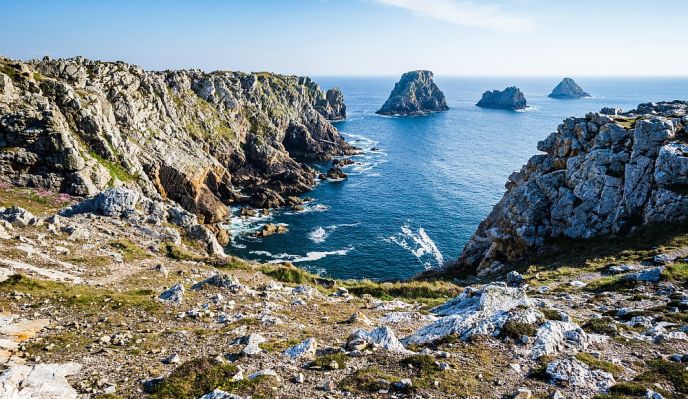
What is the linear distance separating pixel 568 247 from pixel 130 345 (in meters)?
40.3

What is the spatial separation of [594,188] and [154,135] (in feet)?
263

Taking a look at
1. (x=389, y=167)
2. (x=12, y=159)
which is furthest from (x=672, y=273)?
(x=389, y=167)

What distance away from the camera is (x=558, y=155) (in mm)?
51562

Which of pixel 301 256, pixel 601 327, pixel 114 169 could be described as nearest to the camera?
pixel 601 327

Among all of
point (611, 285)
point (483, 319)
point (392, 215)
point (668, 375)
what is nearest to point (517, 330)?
point (483, 319)

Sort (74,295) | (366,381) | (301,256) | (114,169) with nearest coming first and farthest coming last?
(366,381), (74,295), (114,169), (301,256)

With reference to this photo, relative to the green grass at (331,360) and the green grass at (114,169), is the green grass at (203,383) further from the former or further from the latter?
the green grass at (114,169)

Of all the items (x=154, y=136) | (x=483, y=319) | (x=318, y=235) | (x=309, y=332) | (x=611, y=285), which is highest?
(x=154, y=136)

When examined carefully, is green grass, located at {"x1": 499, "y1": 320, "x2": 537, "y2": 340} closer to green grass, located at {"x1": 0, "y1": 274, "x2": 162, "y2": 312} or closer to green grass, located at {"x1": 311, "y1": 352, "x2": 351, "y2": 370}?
green grass, located at {"x1": 311, "y1": 352, "x2": 351, "y2": 370}

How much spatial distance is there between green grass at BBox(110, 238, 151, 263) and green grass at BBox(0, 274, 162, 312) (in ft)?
29.8

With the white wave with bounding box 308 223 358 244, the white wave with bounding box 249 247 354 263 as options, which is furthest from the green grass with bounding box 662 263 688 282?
the white wave with bounding box 308 223 358 244

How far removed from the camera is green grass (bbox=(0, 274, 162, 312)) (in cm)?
2058

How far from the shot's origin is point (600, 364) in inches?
586

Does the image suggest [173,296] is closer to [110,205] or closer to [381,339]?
[381,339]
